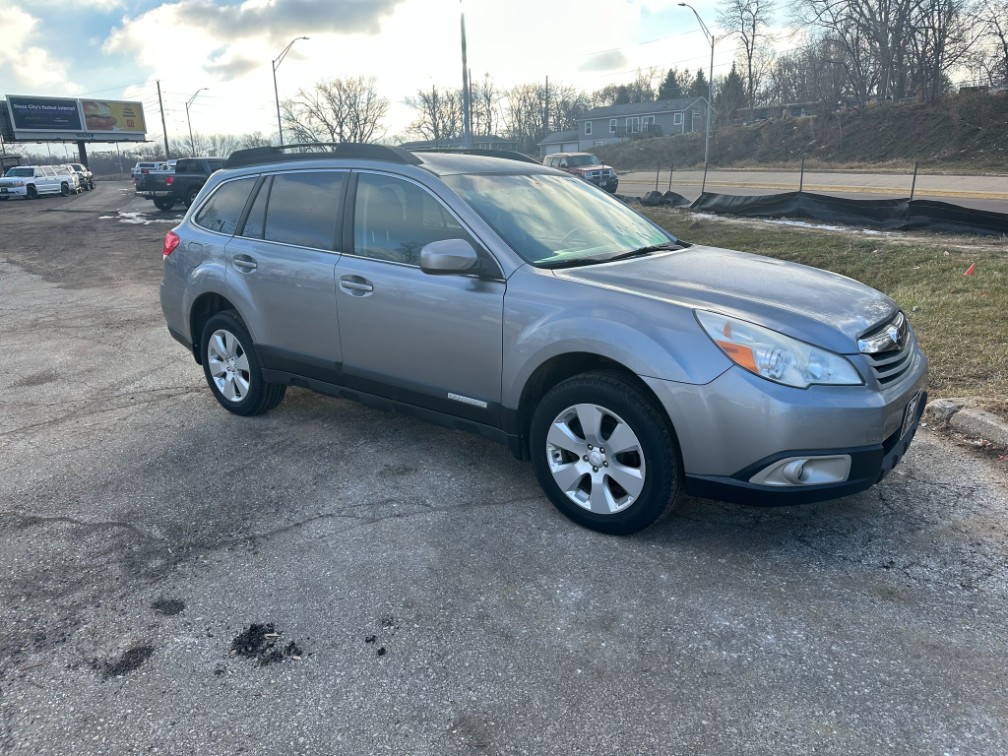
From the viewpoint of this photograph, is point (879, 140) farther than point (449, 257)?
Yes

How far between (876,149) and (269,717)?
45.8 metres

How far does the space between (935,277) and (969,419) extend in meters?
4.65

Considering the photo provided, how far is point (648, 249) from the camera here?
14.4ft

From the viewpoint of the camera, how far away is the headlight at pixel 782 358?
3.11 metres

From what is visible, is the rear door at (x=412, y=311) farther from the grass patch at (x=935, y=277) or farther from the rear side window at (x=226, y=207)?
the grass patch at (x=935, y=277)

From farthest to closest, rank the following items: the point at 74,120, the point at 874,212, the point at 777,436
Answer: the point at 74,120, the point at 874,212, the point at 777,436

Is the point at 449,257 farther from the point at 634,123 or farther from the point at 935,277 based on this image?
→ the point at 634,123

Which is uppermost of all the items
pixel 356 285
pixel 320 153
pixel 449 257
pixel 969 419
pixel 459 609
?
pixel 320 153

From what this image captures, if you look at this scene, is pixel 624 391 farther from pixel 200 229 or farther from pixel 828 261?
pixel 828 261

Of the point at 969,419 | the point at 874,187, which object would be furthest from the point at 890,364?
the point at 874,187

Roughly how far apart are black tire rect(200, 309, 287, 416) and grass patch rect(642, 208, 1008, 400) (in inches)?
183

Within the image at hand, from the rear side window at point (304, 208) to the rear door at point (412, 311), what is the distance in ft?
0.57

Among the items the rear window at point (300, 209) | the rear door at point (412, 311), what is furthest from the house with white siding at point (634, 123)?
the rear door at point (412, 311)

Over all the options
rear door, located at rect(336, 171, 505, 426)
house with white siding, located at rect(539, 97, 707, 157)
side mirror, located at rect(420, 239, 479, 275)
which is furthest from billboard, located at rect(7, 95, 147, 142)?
side mirror, located at rect(420, 239, 479, 275)
